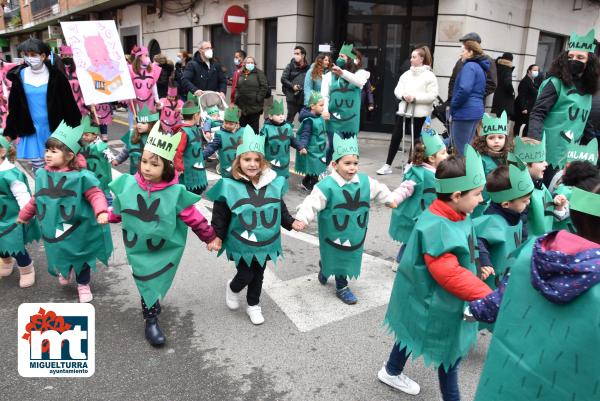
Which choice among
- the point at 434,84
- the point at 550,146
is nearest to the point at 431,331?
the point at 550,146

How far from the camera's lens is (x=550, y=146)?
5137 mm

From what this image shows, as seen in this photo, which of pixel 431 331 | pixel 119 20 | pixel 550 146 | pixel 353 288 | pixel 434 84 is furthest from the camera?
pixel 119 20

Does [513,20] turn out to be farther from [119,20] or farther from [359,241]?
[119,20]

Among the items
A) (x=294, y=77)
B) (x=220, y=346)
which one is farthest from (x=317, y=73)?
(x=220, y=346)

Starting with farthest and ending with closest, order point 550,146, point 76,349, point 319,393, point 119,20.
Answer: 1. point 119,20
2. point 550,146
3. point 76,349
4. point 319,393

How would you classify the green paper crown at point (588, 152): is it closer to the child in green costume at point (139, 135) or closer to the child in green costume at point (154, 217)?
the child in green costume at point (154, 217)

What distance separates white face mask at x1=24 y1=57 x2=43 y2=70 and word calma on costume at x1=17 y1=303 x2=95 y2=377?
9.88 ft

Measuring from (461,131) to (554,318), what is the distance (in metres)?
5.92

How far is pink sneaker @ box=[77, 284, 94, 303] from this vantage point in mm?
3947

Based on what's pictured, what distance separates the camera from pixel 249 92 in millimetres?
9367

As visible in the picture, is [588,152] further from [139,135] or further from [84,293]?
[139,135]

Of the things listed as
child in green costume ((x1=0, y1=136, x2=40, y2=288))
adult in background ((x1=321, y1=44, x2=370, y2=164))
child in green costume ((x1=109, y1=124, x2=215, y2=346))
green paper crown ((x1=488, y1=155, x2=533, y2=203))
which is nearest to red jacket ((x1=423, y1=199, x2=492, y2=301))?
green paper crown ((x1=488, y1=155, x2=533, y2=203))

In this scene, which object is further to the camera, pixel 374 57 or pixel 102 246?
pixel 374 57

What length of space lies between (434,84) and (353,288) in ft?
15.1
